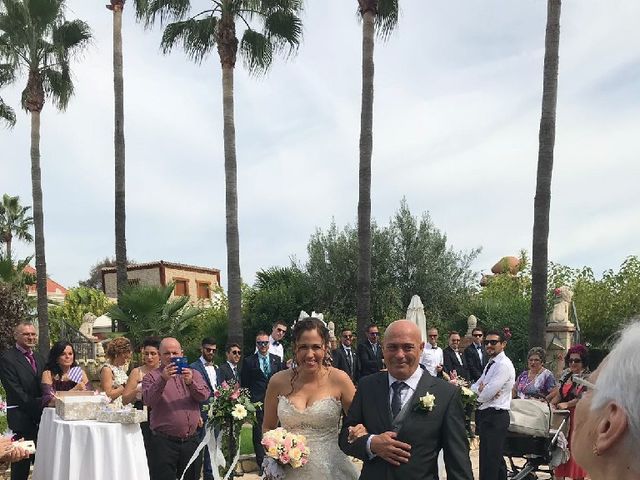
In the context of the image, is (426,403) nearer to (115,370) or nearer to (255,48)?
(115,370)

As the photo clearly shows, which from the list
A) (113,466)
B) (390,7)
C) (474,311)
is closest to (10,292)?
(113,466)

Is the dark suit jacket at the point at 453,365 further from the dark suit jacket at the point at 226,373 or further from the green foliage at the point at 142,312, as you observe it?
the green foliage at the point at 142,312

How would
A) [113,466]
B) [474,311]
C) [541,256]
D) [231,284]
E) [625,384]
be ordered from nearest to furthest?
1. [625,384]
2. [113,466]
3. [541,256]
4. [231,284]
5. [474,311]

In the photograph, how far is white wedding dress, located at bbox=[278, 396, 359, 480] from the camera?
15.2ft

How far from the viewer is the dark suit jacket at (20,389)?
7.75 metres

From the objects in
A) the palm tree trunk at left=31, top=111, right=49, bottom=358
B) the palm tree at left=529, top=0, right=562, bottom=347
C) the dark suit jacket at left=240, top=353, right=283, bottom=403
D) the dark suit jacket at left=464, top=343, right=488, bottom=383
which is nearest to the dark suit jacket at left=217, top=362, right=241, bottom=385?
the dark suit jacket at left=240, top=353, right=283, bottom=403

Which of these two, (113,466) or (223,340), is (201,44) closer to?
(223,340)

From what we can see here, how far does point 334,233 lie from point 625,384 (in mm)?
27163

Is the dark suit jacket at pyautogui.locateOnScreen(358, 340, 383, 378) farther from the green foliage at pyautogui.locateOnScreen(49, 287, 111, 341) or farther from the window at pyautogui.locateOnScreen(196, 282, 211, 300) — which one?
the window at pyautogui.locateOnScreen(196, 282, 211, 300)

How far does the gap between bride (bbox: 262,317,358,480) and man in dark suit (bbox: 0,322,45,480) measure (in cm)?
405

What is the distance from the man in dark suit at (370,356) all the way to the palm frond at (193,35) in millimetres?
9668

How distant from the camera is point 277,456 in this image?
4461 millimetres

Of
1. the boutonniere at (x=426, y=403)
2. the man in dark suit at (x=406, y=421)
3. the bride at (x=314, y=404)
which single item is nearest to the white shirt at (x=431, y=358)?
the bride at (x=314, y=404)

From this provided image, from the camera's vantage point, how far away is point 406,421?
12.3ft
